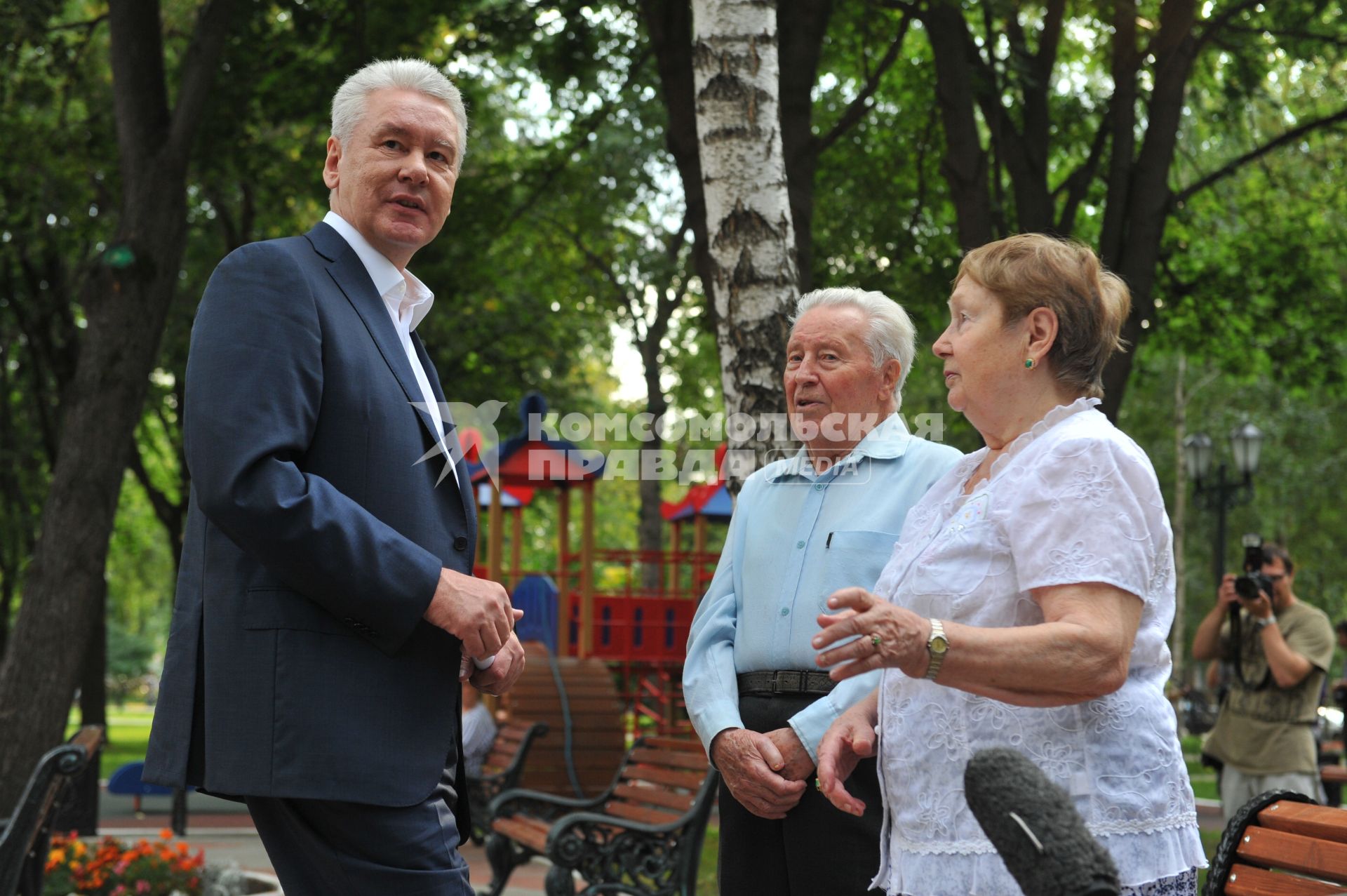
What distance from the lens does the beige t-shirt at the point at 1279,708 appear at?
24.8 ft

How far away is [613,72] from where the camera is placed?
558 inches

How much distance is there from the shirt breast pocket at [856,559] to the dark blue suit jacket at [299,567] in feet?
3.77

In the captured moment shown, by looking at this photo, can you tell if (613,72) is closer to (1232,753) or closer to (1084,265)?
(1232,753)

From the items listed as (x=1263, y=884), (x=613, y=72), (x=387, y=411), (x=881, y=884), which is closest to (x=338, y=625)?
(x=387, y=411)

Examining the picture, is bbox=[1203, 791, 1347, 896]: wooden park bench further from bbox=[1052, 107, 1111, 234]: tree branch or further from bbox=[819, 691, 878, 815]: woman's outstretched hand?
bbox=[1052, 107, 1111, 234]: tree branch

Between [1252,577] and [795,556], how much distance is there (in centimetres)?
510

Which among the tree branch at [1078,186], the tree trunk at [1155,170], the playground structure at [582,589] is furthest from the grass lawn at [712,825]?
the tree branch at [1078,186]

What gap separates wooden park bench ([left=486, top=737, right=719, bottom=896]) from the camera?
587cm

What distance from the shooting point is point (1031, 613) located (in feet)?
7.93

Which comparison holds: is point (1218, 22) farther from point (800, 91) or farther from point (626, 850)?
point (626, 850)

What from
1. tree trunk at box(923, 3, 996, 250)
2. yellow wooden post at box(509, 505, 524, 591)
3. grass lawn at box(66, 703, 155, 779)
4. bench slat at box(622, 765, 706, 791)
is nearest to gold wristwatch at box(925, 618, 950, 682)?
bench slat at box(622, 765, 706, 791)

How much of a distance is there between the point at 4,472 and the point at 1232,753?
1833 cm

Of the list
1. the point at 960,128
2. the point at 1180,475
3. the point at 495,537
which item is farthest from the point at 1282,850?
the point at 1180,475

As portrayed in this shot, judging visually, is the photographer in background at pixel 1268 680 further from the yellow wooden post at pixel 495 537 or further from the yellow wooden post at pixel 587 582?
the yellow wooden post at pixel 495 537
